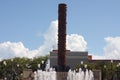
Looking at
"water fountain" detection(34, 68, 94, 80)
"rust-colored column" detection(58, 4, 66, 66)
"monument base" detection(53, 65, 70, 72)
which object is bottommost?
"water fountain" detection(34, 68, 94, 80)

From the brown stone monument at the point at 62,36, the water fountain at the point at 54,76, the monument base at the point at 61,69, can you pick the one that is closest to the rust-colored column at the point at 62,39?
the brown stone monument at the point at 62,36

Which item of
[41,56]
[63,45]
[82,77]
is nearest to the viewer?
[82,77]

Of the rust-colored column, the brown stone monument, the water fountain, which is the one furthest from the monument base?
the water fountain

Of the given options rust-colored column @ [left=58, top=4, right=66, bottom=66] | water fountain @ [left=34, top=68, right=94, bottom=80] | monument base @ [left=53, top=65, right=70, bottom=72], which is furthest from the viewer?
rust-colored column @ [left=58, top=4, right=66, bottom=66]

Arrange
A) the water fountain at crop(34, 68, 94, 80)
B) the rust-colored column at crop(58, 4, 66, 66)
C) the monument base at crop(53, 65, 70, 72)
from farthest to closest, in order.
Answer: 1. the rust-colored column at crop(58, 4, 66, 66)
2. the monument base at crop(53, 65, 70, 72)
3. the water fountain at crop(34, 68, 94, 80)

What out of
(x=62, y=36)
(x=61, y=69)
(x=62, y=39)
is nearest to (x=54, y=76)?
(x=61, y=69)

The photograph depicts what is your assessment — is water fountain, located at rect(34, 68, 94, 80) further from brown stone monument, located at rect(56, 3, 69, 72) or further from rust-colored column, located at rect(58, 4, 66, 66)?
rust-colored column, located at rect(58, 4, 66, 66)

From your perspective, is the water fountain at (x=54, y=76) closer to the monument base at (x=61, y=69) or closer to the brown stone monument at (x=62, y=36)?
the monument base at (x=61, y=69)

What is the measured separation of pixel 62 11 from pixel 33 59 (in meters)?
68.2

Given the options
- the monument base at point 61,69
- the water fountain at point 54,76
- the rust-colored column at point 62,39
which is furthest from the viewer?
the rust-colored column at point 62,39

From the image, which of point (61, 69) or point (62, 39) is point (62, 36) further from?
point (61, 69)

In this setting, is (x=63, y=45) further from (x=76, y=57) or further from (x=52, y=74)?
(x=76, y=57)

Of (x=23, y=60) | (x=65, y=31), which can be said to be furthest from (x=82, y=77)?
(x=23, y=60)

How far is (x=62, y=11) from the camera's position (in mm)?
55438
